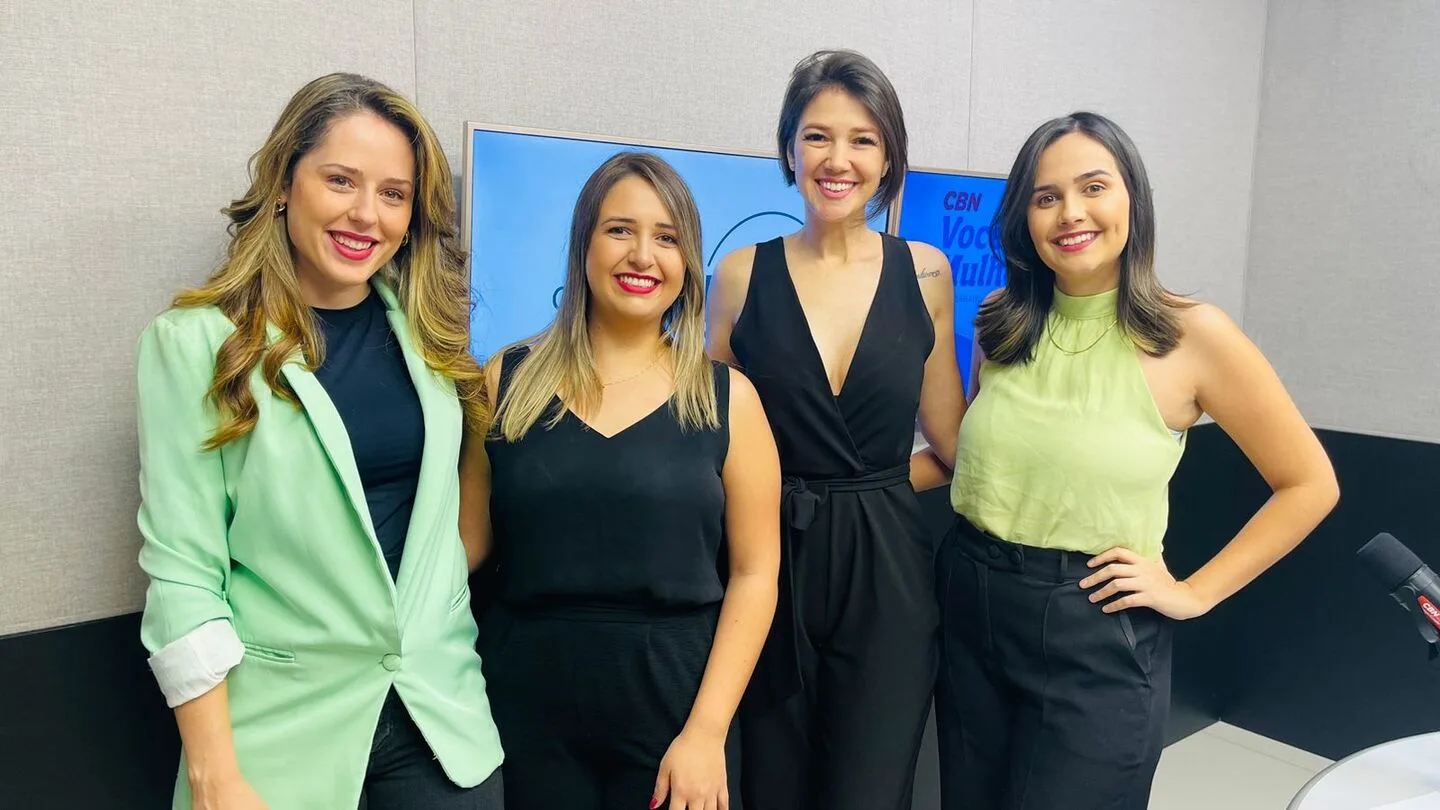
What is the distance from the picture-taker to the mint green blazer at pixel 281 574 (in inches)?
52.2

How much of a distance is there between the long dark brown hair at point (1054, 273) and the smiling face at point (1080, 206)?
20mm

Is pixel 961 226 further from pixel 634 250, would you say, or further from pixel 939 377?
pixel 634 250

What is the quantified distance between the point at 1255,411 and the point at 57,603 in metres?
2.04

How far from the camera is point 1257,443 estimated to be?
1897 millimetres

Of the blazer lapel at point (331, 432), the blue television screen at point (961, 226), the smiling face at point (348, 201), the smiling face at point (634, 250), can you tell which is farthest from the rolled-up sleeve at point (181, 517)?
the blue television screen at point (961, 226)

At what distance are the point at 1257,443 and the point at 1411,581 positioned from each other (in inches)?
14.9

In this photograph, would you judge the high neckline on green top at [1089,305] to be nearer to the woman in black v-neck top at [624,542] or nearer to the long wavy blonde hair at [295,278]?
the woman in black v-neck top at [624,542]

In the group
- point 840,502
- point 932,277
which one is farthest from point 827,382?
point 932,277

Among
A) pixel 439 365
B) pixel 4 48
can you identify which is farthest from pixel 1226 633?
pixel 4 48

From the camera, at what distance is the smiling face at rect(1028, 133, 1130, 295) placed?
181 centimetres

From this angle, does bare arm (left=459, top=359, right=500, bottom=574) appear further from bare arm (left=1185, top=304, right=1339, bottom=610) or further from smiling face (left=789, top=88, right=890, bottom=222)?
bare arm (left=1185, top=304, right=1339, bottom=610)

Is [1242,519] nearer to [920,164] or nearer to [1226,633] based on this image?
[1226,633]

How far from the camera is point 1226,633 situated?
407 centimetres

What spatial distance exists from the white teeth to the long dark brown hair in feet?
3.75
